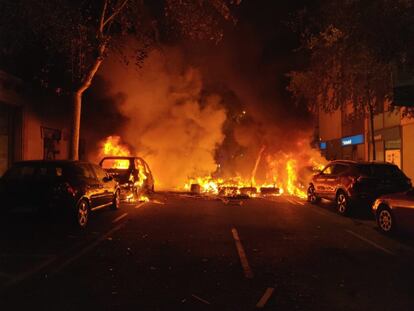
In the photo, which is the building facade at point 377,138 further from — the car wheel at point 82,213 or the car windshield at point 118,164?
the car wheel at point 82,213

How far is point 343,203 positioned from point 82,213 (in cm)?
757

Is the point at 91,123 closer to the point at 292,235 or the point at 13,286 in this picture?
the point at 292,235

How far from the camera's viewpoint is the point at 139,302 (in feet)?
16.7

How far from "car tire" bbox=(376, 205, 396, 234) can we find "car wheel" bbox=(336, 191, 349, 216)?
8.13ft

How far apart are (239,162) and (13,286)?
3273 cm

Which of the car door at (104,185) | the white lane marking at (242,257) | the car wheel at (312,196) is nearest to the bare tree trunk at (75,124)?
the car door at (104,185)

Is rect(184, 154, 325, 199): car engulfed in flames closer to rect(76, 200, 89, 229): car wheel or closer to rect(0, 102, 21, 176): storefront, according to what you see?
rect(0, 102, 21, 176): storefront

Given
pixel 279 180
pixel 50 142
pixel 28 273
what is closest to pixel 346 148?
pixel 279 180

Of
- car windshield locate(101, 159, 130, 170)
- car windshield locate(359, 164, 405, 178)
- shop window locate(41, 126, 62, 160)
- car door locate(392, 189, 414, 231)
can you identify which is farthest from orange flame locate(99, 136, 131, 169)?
car door locate(392, 189, 414, 231)

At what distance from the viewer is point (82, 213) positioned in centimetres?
1003

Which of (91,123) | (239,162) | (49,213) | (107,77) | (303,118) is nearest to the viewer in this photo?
(49,213)

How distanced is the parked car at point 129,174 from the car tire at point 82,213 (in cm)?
395

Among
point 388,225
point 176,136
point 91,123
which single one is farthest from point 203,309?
point 91,123

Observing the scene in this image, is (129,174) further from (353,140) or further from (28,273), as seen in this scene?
(353,140)
